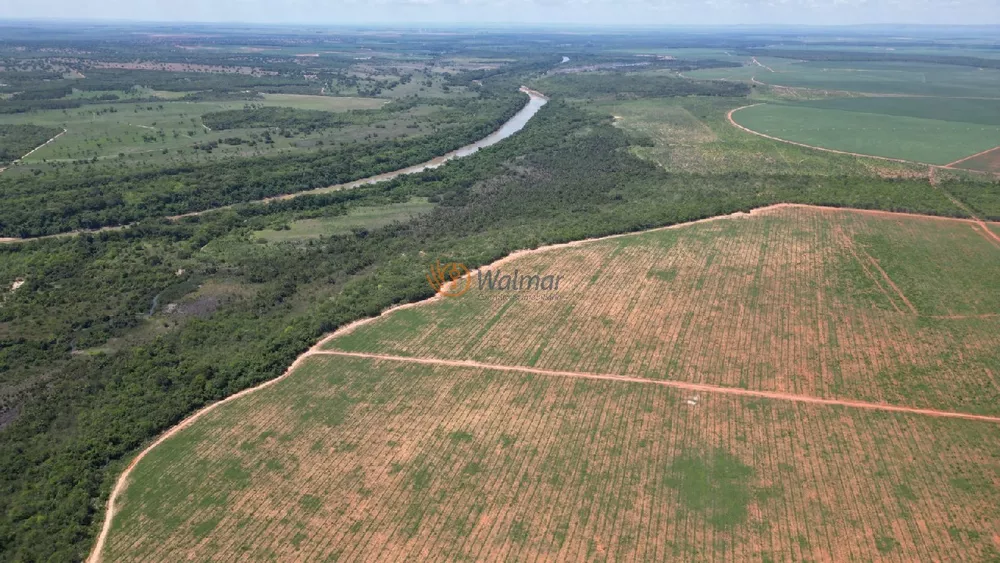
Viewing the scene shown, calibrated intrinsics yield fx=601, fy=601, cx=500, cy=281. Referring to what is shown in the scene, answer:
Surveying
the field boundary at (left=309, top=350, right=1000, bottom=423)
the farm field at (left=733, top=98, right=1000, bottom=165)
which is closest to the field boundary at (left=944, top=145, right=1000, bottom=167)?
the farm field at (left=733, top=98, right=1000, bottom=165)

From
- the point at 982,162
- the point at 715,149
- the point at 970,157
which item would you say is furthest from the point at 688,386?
the point at 970,157

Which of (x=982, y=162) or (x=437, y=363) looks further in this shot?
(x=982, y=162)

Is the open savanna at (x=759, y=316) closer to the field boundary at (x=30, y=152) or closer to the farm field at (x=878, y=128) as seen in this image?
the farm field at (x=878, y=128)

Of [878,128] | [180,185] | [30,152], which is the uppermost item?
[878,128]

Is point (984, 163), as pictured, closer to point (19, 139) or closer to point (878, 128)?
point (878, 128)

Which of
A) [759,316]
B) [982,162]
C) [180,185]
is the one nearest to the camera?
[759,316]

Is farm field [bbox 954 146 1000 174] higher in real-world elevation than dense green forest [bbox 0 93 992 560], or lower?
higher

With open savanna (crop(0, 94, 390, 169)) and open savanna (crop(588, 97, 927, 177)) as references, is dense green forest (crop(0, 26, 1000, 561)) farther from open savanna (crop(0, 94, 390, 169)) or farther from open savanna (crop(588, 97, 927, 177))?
open savanna (crop(0, 94, 390, 169))

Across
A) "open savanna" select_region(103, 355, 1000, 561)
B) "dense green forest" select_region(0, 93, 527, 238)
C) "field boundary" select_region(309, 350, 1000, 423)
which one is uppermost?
"dense green forest" select_region(0, 93, 527, 238)

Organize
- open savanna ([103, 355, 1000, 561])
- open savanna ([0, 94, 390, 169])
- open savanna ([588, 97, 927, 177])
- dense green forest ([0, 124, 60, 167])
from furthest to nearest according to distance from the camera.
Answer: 1. open savanna ([0, 94, 390, 169])
2. dense green forest ([0, 124, 60, 167])
3. open savanna ([588, 97, 927, 177])
4. open savanna ([103, 355, 1000, 561])
